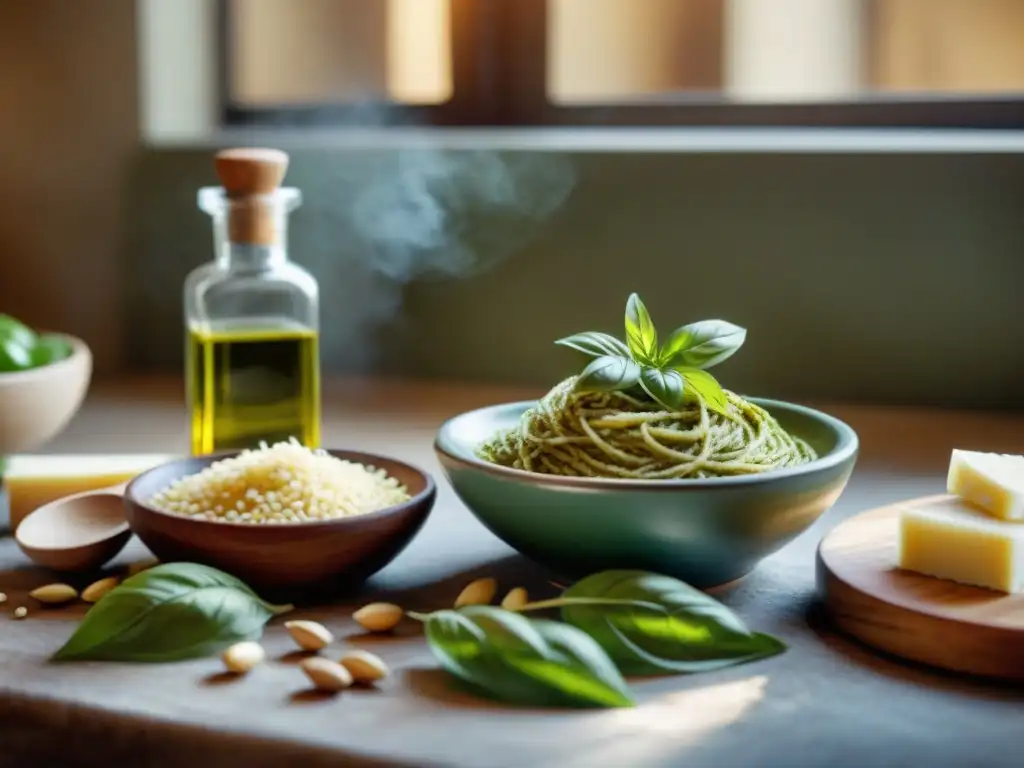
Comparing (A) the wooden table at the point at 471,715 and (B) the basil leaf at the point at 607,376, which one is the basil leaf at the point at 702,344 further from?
(A) the wooden table at the point at 471,715

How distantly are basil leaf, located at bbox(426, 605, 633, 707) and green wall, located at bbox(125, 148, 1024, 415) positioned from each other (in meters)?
0.95

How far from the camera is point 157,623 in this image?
738mm

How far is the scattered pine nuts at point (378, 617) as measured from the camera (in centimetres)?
78

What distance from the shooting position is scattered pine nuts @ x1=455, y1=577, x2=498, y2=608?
0.82 metres

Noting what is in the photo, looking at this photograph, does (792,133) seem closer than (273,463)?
No

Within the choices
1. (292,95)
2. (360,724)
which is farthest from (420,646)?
(292,95)

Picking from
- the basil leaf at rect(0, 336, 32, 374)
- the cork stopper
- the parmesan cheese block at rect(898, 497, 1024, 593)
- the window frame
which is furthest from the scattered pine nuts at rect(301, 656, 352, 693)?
the window frame

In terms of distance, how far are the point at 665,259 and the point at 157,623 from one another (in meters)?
0.99

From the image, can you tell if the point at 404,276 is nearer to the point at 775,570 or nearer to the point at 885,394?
the point at 885,394

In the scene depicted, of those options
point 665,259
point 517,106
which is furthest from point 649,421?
point 517,106

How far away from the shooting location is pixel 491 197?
1.66 m

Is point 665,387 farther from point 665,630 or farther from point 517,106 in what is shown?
point 517,106

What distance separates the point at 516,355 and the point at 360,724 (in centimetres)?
106

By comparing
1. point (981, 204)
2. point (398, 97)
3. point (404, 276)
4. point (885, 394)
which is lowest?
point (885, 394)
